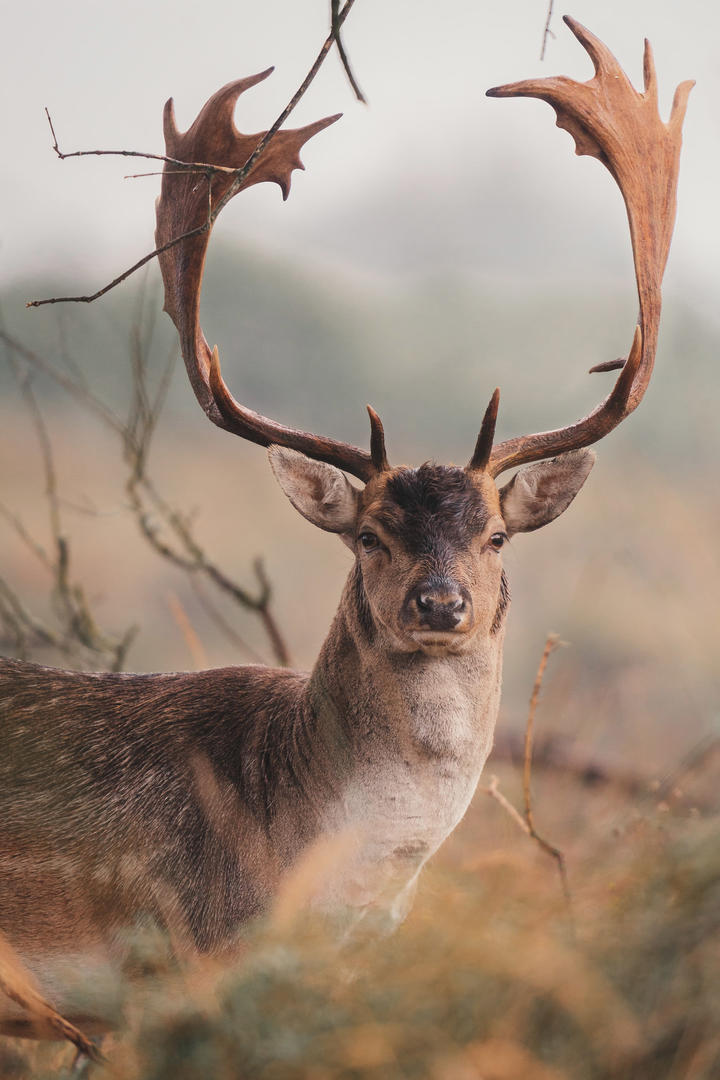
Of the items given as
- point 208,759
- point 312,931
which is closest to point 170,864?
point 208,759

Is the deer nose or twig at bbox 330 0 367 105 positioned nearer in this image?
twig at bbox 330 0 367 105

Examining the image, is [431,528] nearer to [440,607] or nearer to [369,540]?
[369,540]

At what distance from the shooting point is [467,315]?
33.9 metres

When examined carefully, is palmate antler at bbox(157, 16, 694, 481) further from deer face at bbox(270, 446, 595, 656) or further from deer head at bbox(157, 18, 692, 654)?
deer face at bbox(270, 446, 595, 656)

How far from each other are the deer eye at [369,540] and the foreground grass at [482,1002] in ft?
7.01

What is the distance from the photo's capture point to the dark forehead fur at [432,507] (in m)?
3.69

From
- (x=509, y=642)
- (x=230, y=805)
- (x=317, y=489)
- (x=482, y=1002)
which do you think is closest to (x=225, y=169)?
(x=317, y=489)

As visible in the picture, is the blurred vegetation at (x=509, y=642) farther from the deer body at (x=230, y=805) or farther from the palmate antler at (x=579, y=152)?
the palmate antler at (x=579, y=152)

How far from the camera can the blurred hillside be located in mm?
8789

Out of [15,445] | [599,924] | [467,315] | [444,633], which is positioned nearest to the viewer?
[599,924]

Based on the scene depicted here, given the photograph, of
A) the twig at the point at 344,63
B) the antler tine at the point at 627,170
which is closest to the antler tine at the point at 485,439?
the antler tine at the point at 627,170

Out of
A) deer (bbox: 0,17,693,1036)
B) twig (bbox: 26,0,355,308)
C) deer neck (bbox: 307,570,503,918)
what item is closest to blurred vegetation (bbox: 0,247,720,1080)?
deer neck (bbox: 307,570,503,918)

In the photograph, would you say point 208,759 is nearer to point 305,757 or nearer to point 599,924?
point 305,757

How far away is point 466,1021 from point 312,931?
466mm
